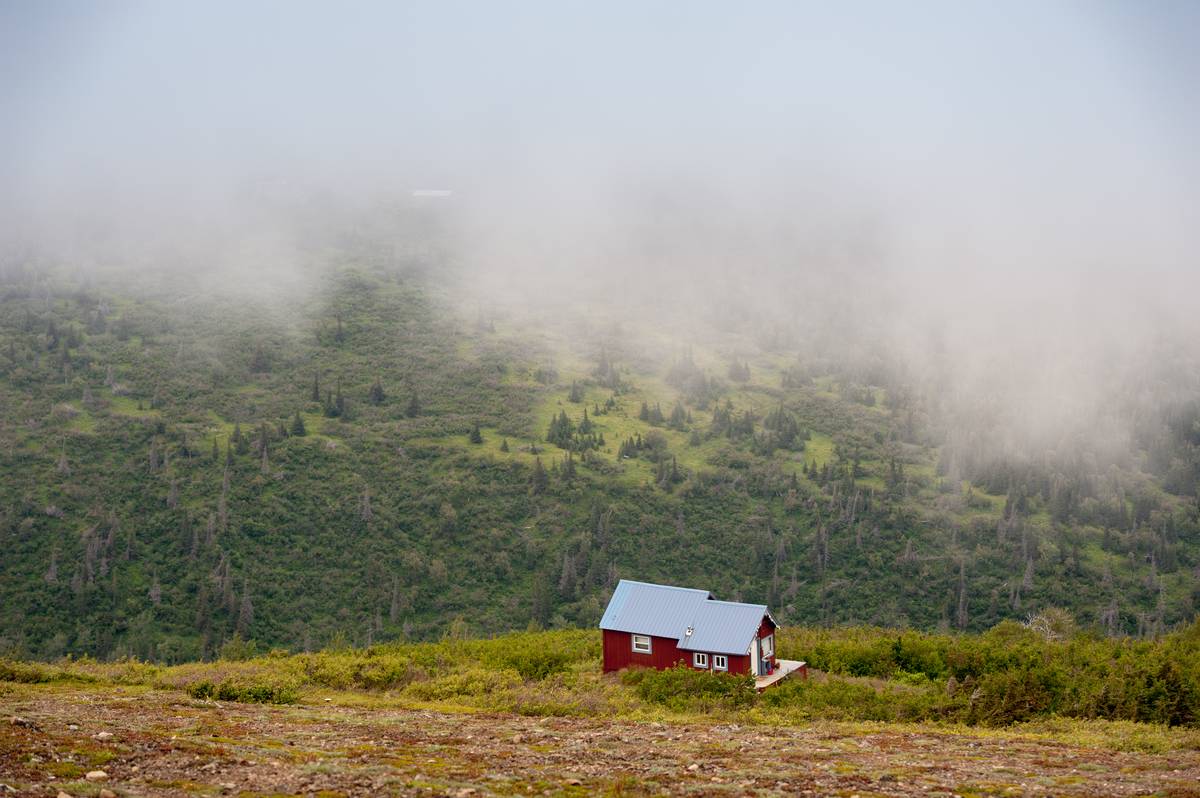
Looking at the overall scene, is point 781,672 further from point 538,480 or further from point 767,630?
point 538,480

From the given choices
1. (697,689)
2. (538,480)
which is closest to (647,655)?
(697,689)

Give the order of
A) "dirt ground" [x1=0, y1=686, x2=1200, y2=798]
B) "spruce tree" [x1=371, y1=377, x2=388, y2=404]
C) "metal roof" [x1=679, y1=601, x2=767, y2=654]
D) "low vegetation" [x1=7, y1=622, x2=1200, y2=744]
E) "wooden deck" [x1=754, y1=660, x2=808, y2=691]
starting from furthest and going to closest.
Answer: "spruce tree" [x1=371, y1=377, x2=388, y2=404] < "metal roof" [x1=679, y1=601, x2=767, y2=654] < "wooden deck" [x1=754, y1=660, x2=808, y2=691] < "low vegetation" [x1=7, y1=622, x2=1200, y2=744] < "dirt ground" [x1=0, y1=686, x2=1200, y2=798]

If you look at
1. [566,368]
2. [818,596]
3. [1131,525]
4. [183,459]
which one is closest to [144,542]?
[183,459]

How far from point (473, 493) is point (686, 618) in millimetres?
81646

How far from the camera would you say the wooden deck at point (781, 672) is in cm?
4312

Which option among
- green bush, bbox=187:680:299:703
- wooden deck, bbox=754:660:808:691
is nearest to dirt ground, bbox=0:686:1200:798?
green bush, bbox=187:680:299:703

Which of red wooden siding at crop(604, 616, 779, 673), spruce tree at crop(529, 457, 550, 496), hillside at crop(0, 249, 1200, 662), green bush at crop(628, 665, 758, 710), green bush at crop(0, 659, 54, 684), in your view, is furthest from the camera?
spruce tree at crop(529, 457, 550, 496)

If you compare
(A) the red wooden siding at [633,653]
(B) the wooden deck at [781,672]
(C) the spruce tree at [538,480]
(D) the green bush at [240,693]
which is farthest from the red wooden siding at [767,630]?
(C) the spruce tree at [538,480]

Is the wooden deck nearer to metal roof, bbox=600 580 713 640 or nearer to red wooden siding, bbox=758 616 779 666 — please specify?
red wooden siding, bbox=758 616 779 666

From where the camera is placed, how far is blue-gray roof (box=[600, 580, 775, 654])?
44.7m

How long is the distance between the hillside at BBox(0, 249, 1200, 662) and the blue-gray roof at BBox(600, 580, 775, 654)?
35197 mm

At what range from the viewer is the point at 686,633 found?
45.7 m

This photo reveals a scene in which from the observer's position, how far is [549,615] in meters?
104

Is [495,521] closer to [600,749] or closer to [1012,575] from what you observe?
[1012,575]
